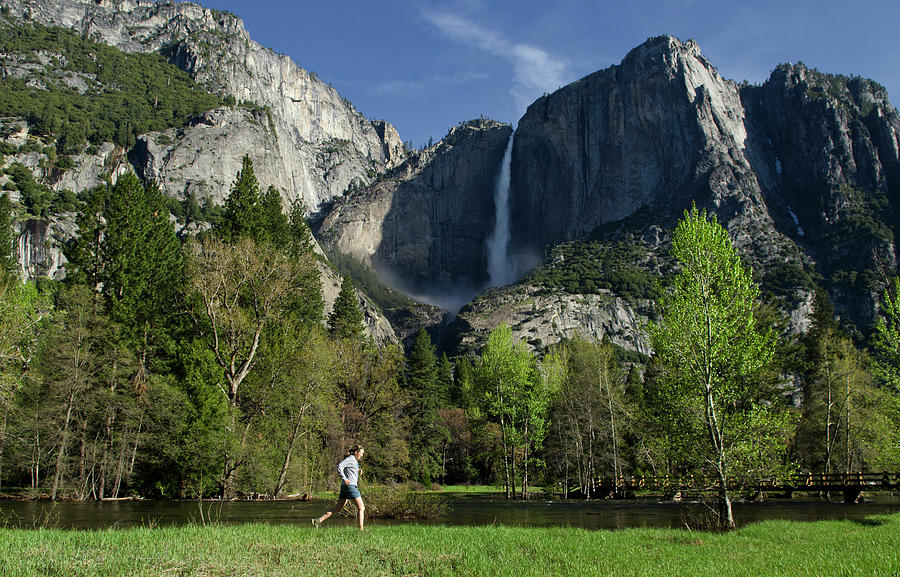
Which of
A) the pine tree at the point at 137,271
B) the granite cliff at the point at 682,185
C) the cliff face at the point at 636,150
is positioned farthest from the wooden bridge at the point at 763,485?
the cliff face at the point at 636,150

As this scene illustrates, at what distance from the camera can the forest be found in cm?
2002

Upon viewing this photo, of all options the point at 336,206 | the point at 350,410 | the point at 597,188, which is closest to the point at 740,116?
the point at 597,188

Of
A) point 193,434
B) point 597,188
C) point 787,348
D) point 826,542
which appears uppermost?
point 597,188

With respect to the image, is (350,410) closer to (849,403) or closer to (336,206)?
(849,403)

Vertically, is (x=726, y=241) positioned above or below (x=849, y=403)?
above

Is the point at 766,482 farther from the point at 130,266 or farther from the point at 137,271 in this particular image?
the point at 130,266

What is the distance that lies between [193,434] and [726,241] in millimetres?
25392

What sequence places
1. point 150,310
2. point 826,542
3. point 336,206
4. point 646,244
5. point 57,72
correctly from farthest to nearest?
point 336,206 → point 57,72 → point 646,244 → point 150,310 → point 826,542

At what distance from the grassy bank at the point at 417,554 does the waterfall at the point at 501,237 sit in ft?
579

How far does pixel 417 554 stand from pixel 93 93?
175 meters

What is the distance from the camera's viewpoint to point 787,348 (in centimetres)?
4672

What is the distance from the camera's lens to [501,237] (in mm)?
193250

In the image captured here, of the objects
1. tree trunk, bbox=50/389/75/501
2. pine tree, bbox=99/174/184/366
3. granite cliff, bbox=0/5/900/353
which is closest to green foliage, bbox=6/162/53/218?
granite cliff, bbox=0/5/900/353

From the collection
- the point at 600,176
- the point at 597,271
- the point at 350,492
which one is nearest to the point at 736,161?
the point at 600,176
